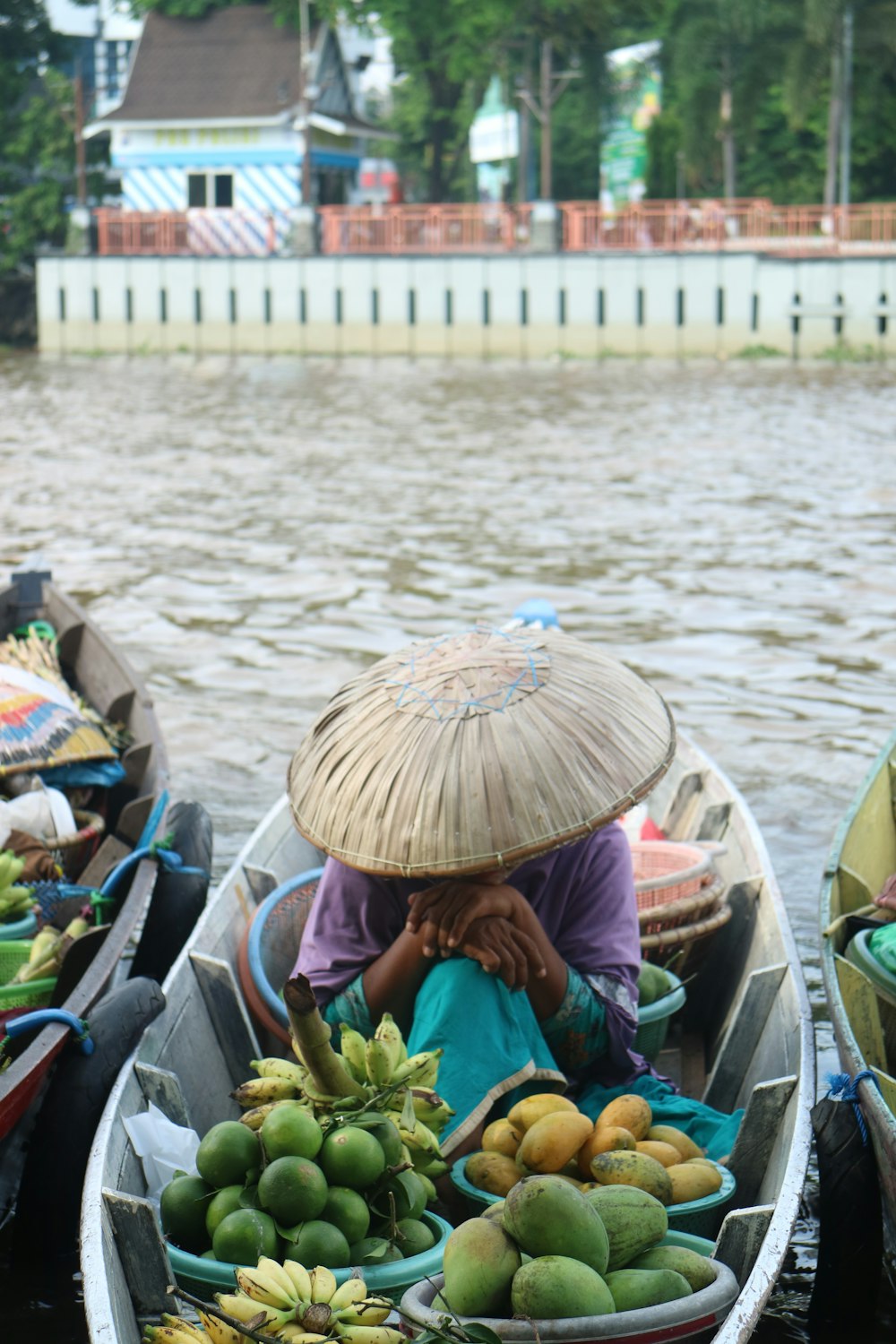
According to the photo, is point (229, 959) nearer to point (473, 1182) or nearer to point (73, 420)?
point (473, 1182)

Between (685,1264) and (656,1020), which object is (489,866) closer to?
(685,1264)

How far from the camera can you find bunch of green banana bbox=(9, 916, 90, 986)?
4012 millimetres

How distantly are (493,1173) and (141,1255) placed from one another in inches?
24.4

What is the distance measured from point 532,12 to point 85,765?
31436 mm

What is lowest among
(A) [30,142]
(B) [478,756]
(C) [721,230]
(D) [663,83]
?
(B) [478,756]

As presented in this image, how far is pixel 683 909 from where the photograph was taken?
13.3ft

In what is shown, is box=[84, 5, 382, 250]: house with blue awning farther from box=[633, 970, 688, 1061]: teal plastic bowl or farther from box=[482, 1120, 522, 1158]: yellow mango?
box=[482, 1120, 522, 1158]: yellow mango

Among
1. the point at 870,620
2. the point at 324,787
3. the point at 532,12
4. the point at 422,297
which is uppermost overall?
the point at 532,12

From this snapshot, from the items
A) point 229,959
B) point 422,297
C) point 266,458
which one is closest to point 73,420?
point 266,458

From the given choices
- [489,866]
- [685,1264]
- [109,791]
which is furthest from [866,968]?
[109,791]

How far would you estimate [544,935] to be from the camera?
307 cm

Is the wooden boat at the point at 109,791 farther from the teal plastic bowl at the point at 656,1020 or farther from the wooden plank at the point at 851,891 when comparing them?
the wooden plank at the point at 851,891

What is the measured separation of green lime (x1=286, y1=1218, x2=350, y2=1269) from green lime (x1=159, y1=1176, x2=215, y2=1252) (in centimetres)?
22

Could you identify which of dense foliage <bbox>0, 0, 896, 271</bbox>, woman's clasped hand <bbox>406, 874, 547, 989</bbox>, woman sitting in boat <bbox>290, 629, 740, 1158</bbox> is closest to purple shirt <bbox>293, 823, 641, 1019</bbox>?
woman sitting in boat <bbox>290, 629, 740, 1158</bbox>
